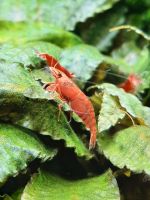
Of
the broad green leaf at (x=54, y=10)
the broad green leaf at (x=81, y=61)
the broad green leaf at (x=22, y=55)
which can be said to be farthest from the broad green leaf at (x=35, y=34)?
the broad green leaf at (x=22, y=55)

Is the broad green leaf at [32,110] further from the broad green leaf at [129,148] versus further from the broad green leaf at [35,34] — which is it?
the broad green leaf at [35,34]

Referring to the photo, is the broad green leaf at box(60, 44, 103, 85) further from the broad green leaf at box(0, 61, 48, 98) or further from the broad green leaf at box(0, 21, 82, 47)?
the broad green leaf at box(0, 61, 48, 98)

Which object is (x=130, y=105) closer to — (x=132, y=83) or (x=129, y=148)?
(x=129, y=148)

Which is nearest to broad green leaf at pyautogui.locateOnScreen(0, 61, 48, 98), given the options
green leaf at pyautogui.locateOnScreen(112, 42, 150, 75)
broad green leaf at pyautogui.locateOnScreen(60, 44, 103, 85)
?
broad green leaf at pyautogui.locateOnScreen(60, 44, 103, 85)

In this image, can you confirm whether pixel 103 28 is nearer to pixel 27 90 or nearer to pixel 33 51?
pixel 33 51

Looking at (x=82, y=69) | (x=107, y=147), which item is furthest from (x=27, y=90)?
(x=82, y=69)
